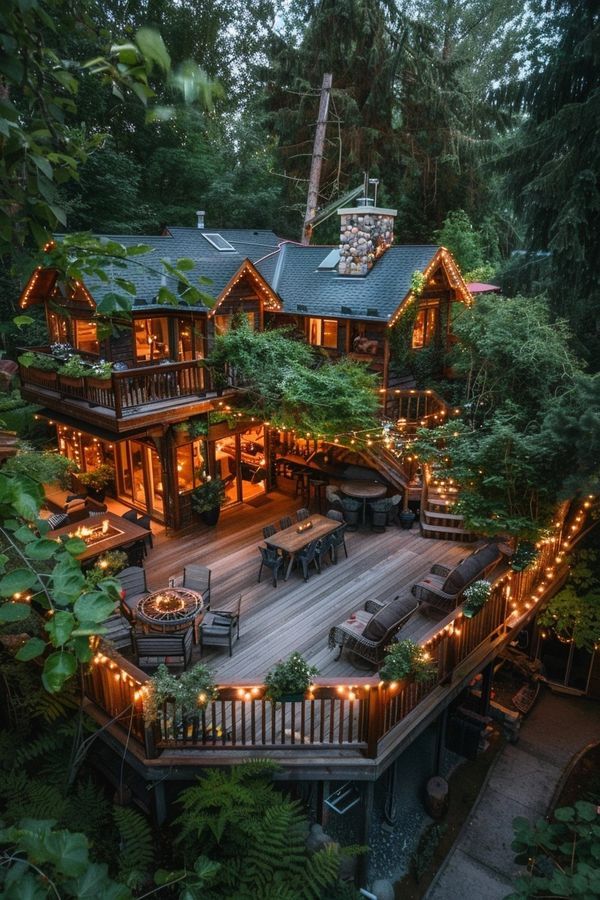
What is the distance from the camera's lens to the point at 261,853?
21.5 ft

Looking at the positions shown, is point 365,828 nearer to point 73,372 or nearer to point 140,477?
point 140,477

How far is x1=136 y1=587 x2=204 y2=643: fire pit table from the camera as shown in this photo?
8.73 metres

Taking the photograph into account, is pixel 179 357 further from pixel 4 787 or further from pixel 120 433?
pixel 4 787

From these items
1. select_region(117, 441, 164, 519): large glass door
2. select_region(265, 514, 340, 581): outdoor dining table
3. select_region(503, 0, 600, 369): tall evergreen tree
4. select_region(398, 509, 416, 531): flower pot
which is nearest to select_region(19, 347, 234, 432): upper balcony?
select_region(117, 441, 164, 519): large glass door

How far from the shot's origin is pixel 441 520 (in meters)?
13.0

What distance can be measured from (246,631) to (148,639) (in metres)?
1.91

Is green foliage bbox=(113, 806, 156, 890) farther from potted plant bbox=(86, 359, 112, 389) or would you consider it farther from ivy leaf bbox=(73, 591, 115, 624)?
potted plant bbox=(86, 359, 112, 389)

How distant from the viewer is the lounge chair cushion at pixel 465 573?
9.82 meters

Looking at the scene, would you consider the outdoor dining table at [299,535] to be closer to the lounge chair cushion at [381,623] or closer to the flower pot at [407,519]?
the flower pot at [407,519]

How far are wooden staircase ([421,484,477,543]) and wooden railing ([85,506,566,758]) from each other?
14.2ft

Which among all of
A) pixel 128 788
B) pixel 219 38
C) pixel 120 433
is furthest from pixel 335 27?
pixel 128 788

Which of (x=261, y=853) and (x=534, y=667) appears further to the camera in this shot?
(x=534, y=667)

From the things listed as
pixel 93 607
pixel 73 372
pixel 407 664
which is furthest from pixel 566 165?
pixel 93 607

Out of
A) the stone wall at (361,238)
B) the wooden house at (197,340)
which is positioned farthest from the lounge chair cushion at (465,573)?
the stone wall at (361,238)
